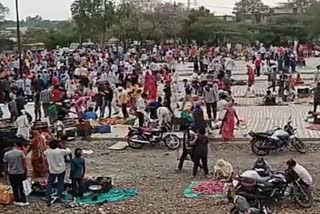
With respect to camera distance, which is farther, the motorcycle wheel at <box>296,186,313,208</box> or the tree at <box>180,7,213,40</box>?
the tree at <box>180,7,213,40</box>

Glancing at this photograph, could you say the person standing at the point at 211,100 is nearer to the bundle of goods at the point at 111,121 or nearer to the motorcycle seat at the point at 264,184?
the bundle of goods at the point at 111,121

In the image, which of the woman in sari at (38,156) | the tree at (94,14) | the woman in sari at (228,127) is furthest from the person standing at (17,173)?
the tree at (94,14)

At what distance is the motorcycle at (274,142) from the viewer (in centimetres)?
1814

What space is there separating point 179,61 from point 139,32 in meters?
16.0

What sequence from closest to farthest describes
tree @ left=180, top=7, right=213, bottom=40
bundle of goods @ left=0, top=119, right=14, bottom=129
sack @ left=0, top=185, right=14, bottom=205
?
sack @ left=0, top=185, right=14, bottom=205
bundle of goods @ left=0, top=119, right=14, bottom=129
tree @ left=180, top=7, right=213, bottom=40

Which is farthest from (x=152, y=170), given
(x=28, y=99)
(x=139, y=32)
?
(x=139, y=32)

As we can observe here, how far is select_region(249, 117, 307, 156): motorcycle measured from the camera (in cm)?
1814

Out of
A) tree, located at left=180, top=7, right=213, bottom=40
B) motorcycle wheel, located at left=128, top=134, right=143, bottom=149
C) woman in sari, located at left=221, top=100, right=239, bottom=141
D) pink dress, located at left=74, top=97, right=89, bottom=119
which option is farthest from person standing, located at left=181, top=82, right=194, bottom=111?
tree, located at left=180, top=7, right=213, bottom=40

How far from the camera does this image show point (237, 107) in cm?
2853

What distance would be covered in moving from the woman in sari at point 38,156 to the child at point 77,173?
2289 millimetres

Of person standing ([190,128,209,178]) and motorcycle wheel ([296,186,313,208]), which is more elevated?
person standing ([190,128,209,178])

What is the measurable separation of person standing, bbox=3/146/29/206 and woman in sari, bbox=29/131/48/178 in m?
2.33

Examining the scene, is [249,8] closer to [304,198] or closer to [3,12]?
[3,12]

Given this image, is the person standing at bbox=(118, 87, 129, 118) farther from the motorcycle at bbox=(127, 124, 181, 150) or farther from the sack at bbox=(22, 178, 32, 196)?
the sack at bbox=(22, 178, 32, 196)
